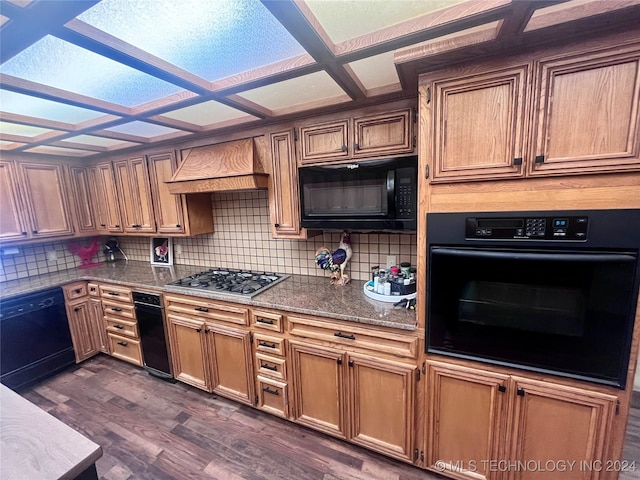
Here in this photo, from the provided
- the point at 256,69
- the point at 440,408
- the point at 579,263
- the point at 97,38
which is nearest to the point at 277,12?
the point at 256,69

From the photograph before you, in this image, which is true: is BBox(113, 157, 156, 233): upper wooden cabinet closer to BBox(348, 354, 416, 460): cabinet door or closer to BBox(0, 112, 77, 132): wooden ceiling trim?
BBox(0, 112, 77, 132): wooden ceiling trim

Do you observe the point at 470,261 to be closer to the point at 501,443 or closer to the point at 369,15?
the point at 501,443

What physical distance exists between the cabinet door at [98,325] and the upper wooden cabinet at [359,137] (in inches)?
109

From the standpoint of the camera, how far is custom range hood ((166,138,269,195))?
2113 millimetres

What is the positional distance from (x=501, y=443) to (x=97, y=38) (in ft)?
8.54

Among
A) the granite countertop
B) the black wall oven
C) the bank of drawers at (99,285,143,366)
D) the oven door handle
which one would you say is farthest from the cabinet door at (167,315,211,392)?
the oven door handle

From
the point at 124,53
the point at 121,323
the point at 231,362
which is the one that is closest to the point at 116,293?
the point at 121,323

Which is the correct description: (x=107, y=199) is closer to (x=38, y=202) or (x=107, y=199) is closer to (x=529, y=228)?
(x=38, y=202)

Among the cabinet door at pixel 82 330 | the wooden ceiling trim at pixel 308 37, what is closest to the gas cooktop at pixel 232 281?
the cabinet door at pixel 82 330

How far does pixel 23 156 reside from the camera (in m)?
2.74

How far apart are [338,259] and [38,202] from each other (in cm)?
322

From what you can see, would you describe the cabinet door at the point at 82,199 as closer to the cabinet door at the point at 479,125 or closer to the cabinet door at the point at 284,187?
the cabinet door at the point at 284,187

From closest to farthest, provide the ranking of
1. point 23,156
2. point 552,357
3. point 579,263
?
point 579,263, point 552,357, point 23,156

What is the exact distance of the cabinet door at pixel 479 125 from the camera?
1.20m
